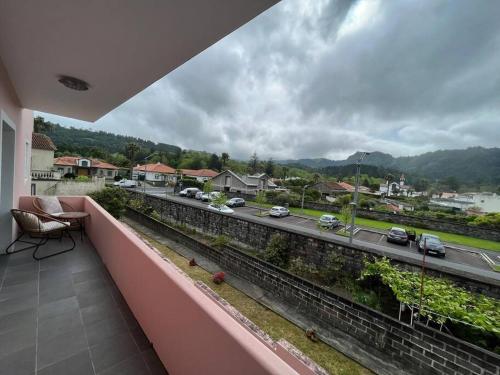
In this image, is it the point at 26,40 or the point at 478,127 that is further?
the point at 478,127

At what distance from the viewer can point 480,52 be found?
1090 centimetres

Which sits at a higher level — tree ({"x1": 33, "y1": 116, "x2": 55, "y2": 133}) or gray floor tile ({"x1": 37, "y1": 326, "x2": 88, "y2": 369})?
tree ({"x1": 33, "y1": 116, "x2": 55, "y2": 133})

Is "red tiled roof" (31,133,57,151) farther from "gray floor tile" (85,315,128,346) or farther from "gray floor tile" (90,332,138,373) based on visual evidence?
"gray floor tile" (90,332,138,373)

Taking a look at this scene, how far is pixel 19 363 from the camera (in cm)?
159

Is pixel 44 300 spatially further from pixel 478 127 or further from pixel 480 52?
pixel 478 127

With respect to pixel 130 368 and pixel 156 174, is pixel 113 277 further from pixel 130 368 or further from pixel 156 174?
pixel 156 174

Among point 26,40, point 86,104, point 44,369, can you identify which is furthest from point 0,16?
point 44,369

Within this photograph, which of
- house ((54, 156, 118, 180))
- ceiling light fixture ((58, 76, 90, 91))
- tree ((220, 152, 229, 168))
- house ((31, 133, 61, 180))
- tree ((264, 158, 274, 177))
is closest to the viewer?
ceiling light fixture ((58, 76, 90, 91))

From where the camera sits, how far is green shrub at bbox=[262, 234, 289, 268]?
23.2ft

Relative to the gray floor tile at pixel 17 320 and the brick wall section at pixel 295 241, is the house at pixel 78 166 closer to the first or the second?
the brick wall section at pixel 295 241

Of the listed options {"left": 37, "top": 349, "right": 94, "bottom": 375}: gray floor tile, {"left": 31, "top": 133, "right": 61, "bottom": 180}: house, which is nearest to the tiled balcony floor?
{"left": 37, "top": 349, "right": 94, "bottom": 375}: gray floor tile

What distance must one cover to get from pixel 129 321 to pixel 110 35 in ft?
8.67

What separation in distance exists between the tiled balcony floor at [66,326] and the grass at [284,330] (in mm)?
3435

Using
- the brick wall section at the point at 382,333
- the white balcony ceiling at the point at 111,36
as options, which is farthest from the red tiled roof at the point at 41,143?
the brick wall section at the point at 382,333
